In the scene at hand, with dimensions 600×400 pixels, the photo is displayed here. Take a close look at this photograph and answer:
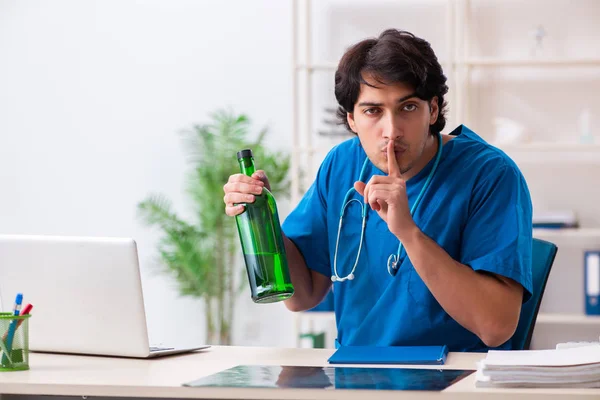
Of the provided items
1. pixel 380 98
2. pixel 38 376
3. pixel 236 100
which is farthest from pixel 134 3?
pixel 38 376

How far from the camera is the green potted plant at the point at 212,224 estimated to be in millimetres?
4262

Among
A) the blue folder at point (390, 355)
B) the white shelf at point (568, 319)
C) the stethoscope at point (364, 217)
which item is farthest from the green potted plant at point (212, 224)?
the blue folder at point (390, 355)

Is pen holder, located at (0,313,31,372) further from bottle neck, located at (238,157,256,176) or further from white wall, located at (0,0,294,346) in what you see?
white wall, located at (0,0,294,346)

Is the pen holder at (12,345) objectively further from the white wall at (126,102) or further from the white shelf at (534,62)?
the white wall at (126,102)

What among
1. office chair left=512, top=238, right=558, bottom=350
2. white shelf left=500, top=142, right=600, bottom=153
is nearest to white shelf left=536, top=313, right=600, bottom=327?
white shelf left=500, top=142, right=600, bottom=153

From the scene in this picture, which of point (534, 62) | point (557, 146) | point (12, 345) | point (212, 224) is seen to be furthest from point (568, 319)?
point (12, 345)

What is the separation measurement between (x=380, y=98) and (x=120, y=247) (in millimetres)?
606

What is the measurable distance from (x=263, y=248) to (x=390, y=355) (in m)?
0.30

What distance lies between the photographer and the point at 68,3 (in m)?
4.67

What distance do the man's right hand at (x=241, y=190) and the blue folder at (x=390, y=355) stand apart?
1.08ft

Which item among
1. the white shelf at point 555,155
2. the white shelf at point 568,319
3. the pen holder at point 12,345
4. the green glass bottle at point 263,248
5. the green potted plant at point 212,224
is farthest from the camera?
the green potted plant at point 212,224

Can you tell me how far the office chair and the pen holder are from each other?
3.20 feet

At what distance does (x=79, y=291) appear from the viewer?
62.9 inches

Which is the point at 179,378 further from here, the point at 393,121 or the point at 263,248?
the point at 393,121
